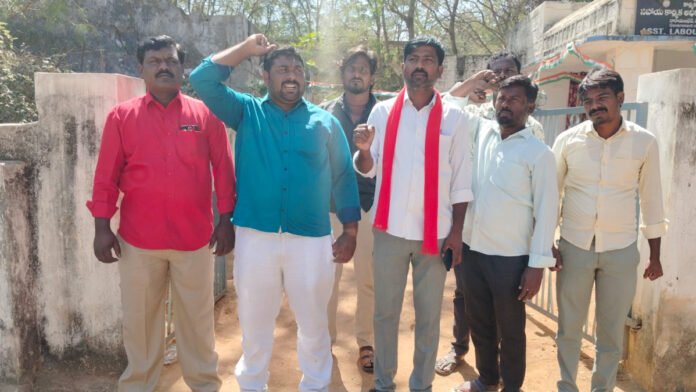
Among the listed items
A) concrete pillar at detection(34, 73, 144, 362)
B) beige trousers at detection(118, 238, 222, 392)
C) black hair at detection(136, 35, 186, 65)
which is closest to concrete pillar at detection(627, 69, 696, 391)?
beige trousers at detection(118, 238, 222, 392)

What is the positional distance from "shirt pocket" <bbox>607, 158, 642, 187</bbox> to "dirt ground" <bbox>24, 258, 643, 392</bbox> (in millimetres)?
1498

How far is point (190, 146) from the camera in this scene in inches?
113

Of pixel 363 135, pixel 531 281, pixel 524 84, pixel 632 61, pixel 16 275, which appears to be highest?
pixel 632 61

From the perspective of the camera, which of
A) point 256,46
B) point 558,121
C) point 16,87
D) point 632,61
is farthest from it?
point 632,61

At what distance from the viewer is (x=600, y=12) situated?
9.88 m

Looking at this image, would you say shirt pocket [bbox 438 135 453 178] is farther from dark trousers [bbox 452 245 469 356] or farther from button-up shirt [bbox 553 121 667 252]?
dark trousers [bbox 452 245 469 356]

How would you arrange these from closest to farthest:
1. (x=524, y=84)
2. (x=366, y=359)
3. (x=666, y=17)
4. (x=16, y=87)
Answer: (x=524, y=84) → (x=366, y=359) → (x=16, y=87) → (x=666, y=17)

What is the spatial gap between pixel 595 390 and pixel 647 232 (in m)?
0.96

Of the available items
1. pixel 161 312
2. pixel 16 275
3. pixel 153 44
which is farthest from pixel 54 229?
pixel 153 44

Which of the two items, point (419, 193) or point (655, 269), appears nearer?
point (419, 193)

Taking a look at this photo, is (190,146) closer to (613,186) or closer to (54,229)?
(54,229)

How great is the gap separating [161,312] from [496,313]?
6.28 ft

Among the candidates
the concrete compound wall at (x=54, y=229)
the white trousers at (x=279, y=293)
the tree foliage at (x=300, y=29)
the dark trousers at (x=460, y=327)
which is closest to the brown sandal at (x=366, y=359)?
the dark trousers at (x=460, y=327)

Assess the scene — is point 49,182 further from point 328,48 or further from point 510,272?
point 328,48
